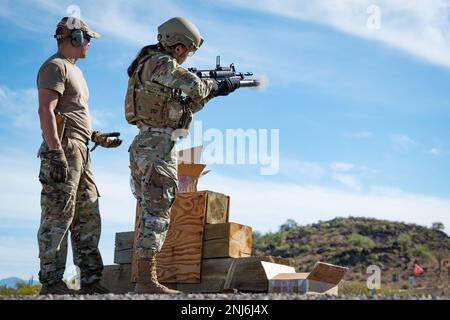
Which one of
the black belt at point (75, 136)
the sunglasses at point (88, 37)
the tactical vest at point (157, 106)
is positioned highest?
the sunglasses at point (88, 37)

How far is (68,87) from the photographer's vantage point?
620cm

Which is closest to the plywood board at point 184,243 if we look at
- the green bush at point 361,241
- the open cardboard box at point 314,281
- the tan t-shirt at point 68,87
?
the open cardboard box at point 314,281

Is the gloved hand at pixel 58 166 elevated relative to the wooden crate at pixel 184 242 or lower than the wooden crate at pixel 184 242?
elevated

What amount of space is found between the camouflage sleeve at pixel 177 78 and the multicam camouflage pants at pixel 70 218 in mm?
1046

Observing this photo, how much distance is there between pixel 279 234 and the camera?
45625 mm

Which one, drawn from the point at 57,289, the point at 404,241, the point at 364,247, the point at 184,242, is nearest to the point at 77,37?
the point at 57,289

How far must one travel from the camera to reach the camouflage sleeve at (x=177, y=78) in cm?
591

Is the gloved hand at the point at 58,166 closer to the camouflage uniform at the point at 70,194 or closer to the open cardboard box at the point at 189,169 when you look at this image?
the camouflage uniform at the point at 70,194

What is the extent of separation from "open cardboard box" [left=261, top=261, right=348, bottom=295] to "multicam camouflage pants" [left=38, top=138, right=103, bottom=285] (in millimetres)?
1795

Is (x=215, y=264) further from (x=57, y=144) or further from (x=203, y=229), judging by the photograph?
(x=57, y=144)

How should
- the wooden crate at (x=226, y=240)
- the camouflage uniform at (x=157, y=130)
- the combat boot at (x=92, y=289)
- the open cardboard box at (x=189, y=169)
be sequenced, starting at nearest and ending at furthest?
the camouflage uniform at (x=157, y=130), the combat boot at (x=92, y=289), the wooden crate at (x=226, y=240), the open cardboard box at (x=189, y=169)

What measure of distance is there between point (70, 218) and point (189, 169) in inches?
83.5

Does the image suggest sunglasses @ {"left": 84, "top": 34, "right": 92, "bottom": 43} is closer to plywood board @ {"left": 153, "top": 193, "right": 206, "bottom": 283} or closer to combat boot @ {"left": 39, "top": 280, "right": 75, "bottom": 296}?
plywood board @ {"left": 153, "top": 193, "right": 206, "bottom": 283}
